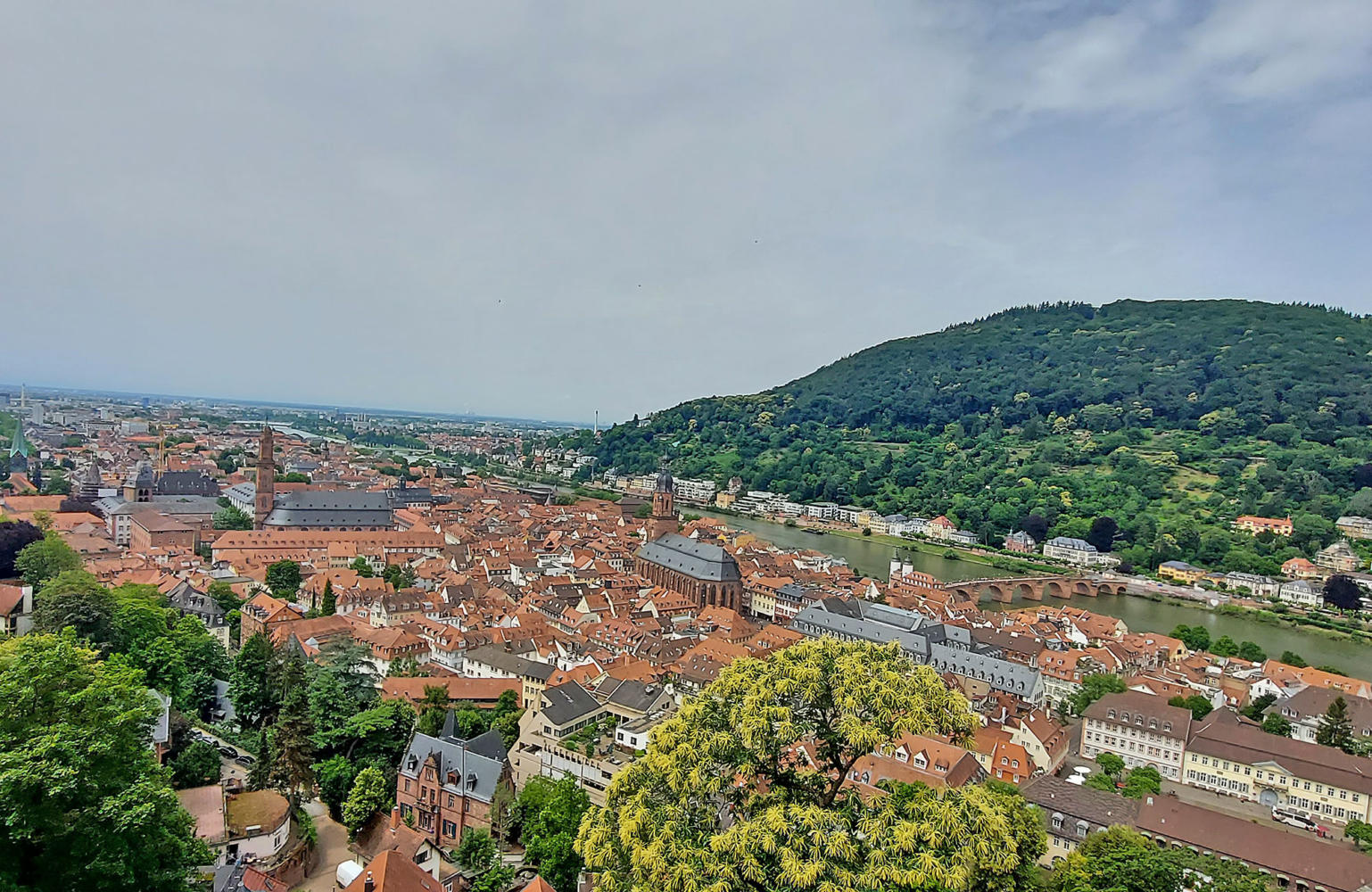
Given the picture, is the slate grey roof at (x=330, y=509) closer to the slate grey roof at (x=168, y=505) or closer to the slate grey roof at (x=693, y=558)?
the slate grey roof at (x=168, y=505)

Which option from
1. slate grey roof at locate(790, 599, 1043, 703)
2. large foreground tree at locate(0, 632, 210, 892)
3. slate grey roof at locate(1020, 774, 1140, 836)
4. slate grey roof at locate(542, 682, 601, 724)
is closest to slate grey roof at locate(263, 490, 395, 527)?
slate grey roof at locate(790, 599, 1043, 703)

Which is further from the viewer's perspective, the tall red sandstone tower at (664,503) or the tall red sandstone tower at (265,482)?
the tall red sandstone tower at (664,503)

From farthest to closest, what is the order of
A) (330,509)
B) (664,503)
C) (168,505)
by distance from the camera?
(664,503) → (330,509) → (168,505)

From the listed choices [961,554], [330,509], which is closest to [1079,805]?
[330,509]

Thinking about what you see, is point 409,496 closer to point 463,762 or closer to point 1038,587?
point 1038,587

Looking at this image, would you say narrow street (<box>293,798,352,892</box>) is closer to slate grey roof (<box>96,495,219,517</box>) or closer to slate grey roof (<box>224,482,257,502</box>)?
slate grey roof (<box>96,495,219,517</box>)

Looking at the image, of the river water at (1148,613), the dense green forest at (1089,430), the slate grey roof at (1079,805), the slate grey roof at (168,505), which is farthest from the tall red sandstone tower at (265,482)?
the dense green forest at (1089,430)

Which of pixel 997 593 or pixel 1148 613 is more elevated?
pixel 1148 613
